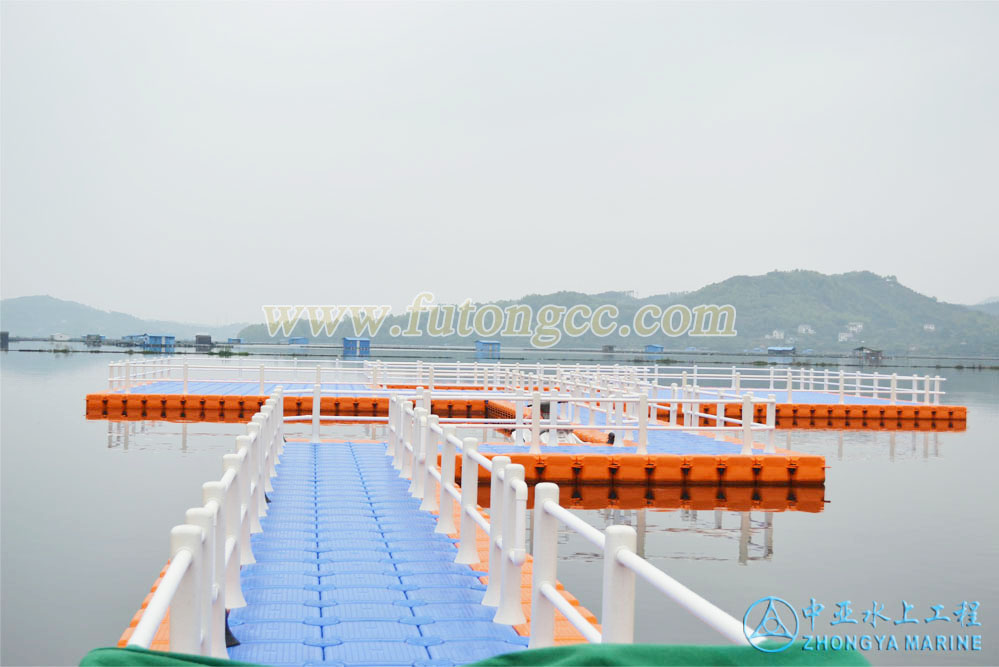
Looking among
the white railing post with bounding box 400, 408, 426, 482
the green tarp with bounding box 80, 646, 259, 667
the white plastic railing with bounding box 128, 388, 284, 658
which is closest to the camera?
the green tarp with bounding box 80, 646, 259, 667

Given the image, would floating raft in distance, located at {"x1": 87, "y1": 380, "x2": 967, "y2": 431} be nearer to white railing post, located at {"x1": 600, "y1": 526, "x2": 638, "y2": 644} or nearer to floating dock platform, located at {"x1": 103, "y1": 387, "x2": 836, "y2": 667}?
floating dock platform, located at {"x1": 103, "y1": 387, "x2": 836, "y2": 667}

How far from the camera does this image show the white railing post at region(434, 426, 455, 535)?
10680 millimetres

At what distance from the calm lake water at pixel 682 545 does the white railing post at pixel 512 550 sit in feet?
13.4

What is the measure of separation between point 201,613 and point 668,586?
7.97 feet

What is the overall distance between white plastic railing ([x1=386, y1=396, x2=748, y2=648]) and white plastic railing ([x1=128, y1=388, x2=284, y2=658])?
195 centimetres

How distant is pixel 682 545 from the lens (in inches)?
617

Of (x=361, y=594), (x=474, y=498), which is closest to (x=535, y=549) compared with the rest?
(x=361, y=594)


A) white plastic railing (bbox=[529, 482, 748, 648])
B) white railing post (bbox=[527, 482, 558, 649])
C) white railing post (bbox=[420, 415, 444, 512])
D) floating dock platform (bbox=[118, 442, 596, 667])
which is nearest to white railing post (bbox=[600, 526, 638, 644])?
white plastic railing (bbox=[529, 482, 748, 648])

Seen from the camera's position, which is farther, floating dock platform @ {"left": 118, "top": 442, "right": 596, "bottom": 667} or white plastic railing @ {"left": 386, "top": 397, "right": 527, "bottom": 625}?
white plastic railing @ {"left": 386, "top": 397, "right": 527, "bottom": 625}

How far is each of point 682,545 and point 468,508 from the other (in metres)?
7.58

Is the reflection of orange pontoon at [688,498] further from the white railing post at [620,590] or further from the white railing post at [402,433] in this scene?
the white railing post at [620,590]

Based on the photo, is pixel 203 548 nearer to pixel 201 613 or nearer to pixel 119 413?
pixel 201 613

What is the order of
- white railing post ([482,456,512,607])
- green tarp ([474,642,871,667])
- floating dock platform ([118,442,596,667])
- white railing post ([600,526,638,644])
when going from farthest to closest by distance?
white railing post ([482,456,512,607]) → floating dock platform ([118,442,596,667]) → white railing post ([600,526,638,644]) → green tarp ([474,642,871,667])

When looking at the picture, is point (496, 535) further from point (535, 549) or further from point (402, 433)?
point (402, 433)
